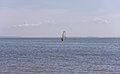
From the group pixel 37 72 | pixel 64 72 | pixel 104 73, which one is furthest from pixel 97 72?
pixel 37 72

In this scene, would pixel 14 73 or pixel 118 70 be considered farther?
pixel 118 70

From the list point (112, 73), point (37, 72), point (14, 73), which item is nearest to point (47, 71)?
point (37, 72)

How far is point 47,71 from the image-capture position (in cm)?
4047

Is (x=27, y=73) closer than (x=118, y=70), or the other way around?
(x=27, y=73)

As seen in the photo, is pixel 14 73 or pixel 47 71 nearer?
pixel 14 73

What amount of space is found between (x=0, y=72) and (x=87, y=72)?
9800 mm

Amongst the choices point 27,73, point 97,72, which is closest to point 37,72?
point 27,73

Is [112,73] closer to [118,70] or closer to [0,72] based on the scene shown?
[118,70]

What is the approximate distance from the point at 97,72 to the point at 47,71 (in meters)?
5.73

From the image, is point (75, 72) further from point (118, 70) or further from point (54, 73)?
point (118, 70)

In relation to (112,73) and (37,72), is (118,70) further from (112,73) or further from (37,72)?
(37,72)

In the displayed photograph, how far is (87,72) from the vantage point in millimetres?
40156

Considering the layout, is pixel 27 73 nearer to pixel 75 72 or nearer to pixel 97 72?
pixel 75 72

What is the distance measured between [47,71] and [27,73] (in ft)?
9.01
